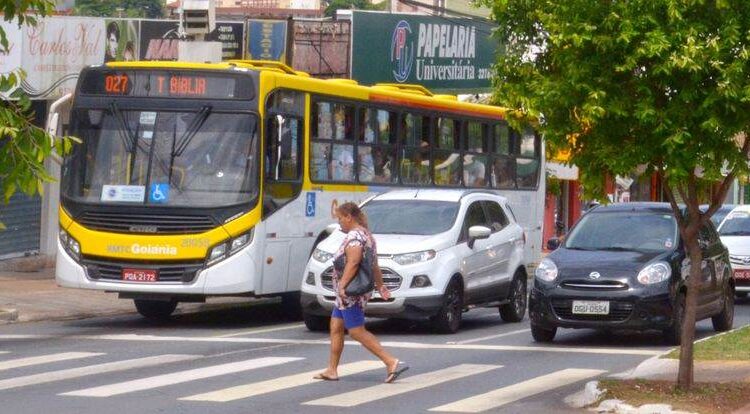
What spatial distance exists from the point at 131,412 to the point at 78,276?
795cm

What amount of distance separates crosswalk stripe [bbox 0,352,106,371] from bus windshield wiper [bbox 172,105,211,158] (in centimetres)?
373

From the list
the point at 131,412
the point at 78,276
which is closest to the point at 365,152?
the point at 78,276

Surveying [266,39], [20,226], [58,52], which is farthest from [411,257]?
[266,39]

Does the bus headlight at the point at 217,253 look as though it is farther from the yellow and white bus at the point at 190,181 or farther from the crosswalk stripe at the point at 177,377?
the crosswalk stripe at the point at 177,377

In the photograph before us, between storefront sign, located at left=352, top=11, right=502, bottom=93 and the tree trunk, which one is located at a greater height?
storefront sign, located at left=352, top=11, right=502, bottom=93

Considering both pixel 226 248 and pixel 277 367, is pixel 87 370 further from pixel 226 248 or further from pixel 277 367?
pixel 226 248

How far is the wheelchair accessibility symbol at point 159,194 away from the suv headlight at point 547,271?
191 inches

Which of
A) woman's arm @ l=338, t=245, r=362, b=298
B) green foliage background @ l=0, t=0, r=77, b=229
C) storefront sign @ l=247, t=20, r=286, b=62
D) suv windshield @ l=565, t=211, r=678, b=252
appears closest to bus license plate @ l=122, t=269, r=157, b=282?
suv windshield @ l=565, t=211, r=678, b=252

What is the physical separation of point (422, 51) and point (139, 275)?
19.6m

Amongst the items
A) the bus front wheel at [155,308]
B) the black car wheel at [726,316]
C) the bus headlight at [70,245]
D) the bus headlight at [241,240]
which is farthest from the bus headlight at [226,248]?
the black car wheel at [726,316]

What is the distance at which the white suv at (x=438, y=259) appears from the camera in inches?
751

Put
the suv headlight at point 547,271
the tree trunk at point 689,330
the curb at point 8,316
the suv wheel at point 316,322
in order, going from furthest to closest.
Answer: the curb at point 8,316 < the suv wheel at point 316,322 < the suv headlight at point 547,271 < the tree trunk at point 689,330

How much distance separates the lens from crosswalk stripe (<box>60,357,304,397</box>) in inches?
534

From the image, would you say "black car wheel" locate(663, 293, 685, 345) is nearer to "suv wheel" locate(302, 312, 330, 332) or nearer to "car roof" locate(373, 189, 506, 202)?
"car roof" locate(373, 189, 506, 202)
